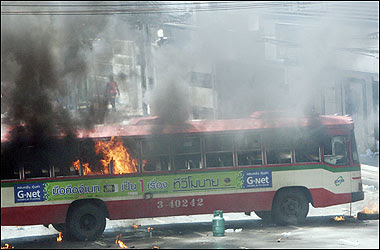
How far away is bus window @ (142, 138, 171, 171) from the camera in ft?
46.1

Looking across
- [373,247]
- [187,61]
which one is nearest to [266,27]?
[187,61]

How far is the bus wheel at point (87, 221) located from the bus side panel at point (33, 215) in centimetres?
26

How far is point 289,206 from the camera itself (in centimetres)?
1463

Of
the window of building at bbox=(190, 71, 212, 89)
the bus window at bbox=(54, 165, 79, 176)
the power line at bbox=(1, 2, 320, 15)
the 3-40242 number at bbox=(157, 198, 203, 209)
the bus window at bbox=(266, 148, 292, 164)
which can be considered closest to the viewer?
the bus window at bbox=(54, 165, 79, 176)

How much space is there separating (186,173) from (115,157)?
5.55ft

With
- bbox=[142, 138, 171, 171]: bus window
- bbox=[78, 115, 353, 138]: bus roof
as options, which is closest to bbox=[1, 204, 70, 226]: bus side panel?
bbox=[78, 115, 353, 138]: bus roof

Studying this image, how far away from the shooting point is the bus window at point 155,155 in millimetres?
14062

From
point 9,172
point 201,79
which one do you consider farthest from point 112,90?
point 9,172

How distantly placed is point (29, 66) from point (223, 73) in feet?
25.7

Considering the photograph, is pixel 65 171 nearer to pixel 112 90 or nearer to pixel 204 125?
pixel 204 125

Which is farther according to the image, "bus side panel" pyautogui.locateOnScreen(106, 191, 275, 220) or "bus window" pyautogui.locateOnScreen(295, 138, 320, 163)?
"bus window" pyautogui.locateOnScreen(295, 138, 320, 163)

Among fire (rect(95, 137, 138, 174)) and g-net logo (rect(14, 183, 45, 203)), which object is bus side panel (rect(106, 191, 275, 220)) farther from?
g-net logo (rect(14, 183, 45, 203))

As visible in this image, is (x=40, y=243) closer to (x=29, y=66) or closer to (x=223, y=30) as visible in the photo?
(x=29, y=66)

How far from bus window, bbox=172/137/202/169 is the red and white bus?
23mm
